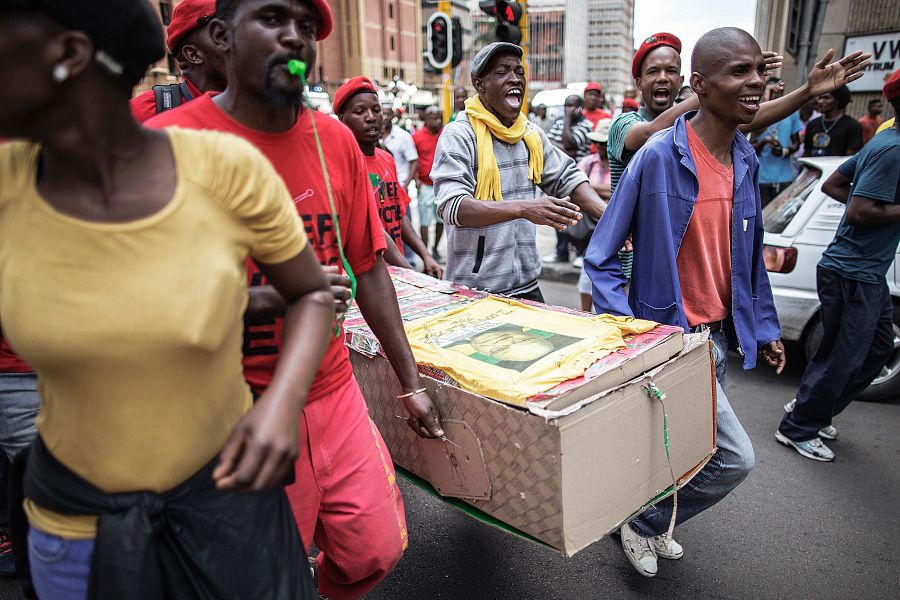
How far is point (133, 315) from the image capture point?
113 centimetres

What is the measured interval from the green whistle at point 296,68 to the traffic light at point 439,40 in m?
8.51

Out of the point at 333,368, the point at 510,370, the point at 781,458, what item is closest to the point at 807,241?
the point at 781,458

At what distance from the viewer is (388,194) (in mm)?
4445

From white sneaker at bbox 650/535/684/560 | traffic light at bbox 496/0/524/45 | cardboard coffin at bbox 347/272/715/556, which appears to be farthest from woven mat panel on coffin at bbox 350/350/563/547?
traffic light at bbox 496/0/524/45

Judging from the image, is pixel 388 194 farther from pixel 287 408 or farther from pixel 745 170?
pixel 287 408

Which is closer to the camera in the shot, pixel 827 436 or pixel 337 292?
pixel 337 292

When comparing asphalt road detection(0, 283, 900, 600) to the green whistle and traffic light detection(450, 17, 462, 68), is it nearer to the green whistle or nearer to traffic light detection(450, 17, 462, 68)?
the green whistle

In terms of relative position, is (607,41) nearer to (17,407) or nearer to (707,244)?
(707,244)

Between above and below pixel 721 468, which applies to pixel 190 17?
above

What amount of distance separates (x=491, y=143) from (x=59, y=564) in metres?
2.55

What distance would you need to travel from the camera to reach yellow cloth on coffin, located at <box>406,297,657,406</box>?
191 cm

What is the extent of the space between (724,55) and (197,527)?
2.41m

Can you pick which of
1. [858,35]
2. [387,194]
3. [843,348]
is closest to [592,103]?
[858,35]

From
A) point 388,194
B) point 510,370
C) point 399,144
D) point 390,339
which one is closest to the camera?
point 510,370
